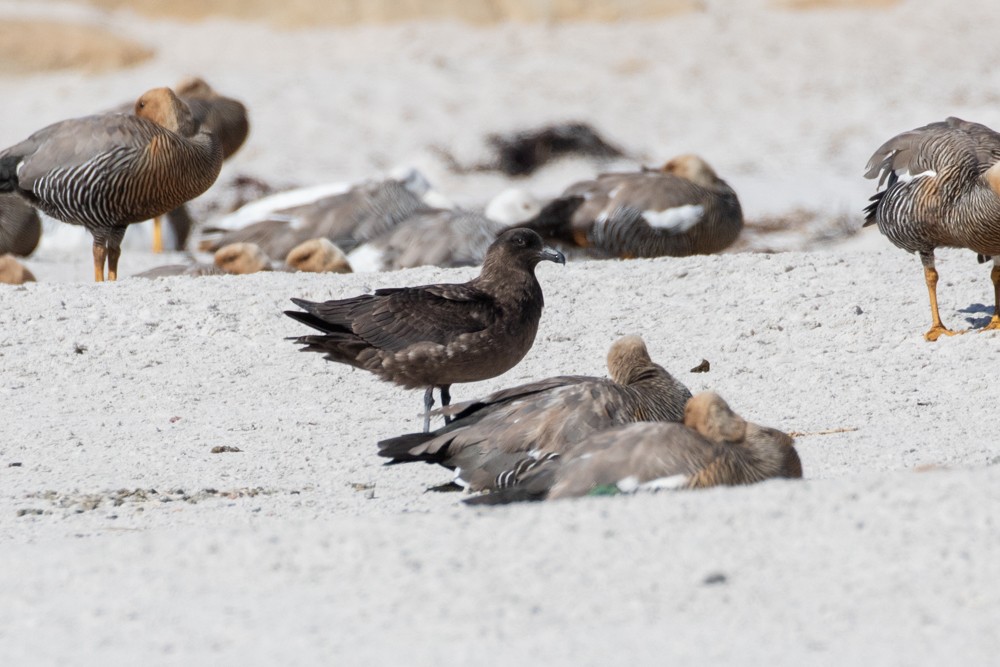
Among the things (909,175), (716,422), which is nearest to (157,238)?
(909,175)

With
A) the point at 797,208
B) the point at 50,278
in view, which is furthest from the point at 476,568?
the point at 797,208

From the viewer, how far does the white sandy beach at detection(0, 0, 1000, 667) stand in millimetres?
4230

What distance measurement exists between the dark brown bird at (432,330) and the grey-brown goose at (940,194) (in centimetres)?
270

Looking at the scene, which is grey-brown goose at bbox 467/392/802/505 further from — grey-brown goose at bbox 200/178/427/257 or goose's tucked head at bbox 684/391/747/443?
grey-brown goose at bbox 200/178/427/257

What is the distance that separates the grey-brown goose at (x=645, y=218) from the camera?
1272 centimetres

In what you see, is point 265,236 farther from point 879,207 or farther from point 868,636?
point 868,636

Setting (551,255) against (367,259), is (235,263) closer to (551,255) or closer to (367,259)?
(367,259)

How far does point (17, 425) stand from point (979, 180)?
18.0 ft

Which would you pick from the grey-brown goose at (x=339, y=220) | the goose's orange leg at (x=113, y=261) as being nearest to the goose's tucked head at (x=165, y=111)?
the goose's orange leg at (x=113, y=261)

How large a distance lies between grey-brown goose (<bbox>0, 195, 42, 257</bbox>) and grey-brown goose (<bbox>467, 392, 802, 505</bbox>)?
28.5 ft

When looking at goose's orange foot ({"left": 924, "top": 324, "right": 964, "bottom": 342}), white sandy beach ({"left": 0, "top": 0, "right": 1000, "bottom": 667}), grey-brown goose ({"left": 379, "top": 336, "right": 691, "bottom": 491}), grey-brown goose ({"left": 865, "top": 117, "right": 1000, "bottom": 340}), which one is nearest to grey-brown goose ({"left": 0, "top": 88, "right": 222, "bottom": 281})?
white sandy beach ({"left": 0, "top": 0, "right": 1000, "bottom": 667})

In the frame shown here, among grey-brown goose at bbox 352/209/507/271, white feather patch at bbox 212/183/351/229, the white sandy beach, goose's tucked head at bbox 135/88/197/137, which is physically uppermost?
goose's tucked head at bbox 135/88/197/137

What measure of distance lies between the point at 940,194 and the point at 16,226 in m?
8.06

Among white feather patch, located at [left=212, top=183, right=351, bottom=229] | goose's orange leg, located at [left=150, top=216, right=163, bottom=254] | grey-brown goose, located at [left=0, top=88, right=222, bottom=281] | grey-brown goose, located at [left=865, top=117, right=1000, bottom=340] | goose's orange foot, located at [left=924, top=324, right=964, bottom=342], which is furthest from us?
goose's orange leg, located at [left=150, top=216, right=163, bottom=254]
